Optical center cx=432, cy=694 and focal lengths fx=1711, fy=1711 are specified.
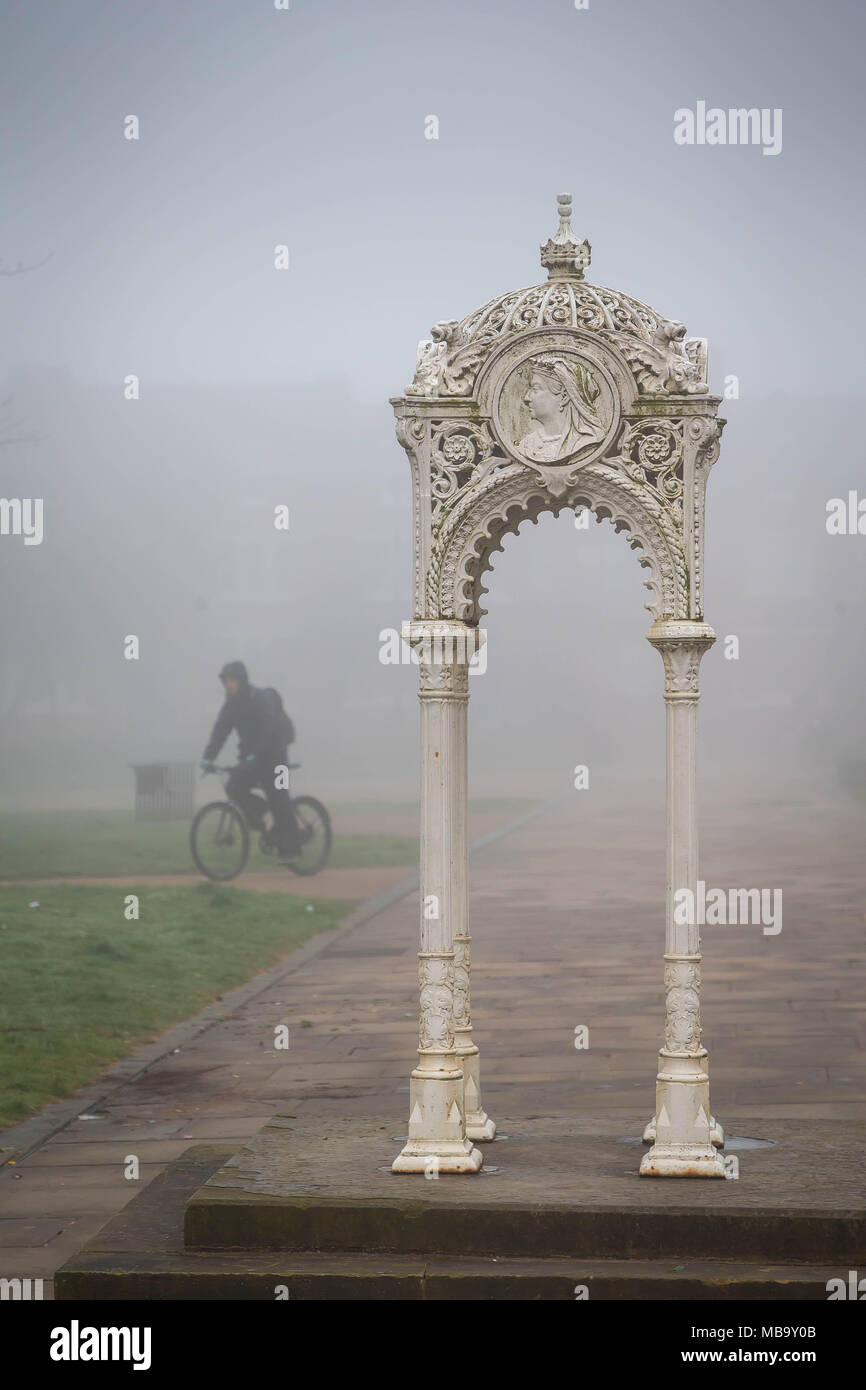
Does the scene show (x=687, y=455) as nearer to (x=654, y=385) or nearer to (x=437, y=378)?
(x=654, y=385)

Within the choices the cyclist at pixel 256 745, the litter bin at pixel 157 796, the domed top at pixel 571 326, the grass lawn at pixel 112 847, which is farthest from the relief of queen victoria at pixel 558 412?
the litter bin at pixel 157 796

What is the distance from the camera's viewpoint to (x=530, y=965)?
13086mm

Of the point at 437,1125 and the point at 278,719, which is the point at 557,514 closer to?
the point at 437,1125

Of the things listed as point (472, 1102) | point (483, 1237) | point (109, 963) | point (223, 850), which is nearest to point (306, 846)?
point (223, 850)

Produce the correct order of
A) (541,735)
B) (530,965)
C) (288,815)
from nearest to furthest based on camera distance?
(530,965)
(288,815)
(541,735)

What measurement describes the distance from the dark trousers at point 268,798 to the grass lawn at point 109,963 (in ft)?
4.84

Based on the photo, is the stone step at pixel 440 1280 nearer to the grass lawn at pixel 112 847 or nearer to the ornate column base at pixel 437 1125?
the ornate column base at pixel 437 1125

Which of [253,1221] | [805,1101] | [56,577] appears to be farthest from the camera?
[56,577]

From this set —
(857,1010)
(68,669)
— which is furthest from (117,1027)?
(68,669)

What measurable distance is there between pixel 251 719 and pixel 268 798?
3.81 ft

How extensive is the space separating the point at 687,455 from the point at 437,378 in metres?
0.90

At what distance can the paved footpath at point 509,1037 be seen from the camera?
741cm

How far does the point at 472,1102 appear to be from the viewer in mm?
6230
